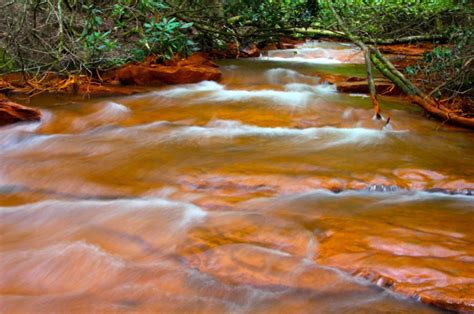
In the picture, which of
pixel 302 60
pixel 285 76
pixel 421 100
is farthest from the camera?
pixel 302 60

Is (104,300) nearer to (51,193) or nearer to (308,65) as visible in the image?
(51,193)

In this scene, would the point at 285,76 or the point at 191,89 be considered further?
the point at 285,76

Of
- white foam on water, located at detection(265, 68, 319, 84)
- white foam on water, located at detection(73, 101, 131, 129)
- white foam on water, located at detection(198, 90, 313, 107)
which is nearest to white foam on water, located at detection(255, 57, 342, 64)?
white foam on water, located at detection(265, 68, 319, 84)

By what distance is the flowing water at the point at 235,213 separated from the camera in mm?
2049

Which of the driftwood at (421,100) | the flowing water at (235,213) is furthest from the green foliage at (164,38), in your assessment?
the driftwood at (421,100)

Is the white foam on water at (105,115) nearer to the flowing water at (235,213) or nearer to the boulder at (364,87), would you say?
the flowing water at (235,213)

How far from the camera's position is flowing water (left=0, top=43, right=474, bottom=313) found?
2.05 m

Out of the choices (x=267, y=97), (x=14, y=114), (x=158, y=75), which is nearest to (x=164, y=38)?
(x=158, y=75)

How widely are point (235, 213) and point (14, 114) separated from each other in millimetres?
3287

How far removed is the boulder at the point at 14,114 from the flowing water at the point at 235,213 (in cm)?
12

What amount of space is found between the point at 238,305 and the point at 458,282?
0.94 metres

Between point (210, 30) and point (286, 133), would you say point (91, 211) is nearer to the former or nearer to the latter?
point (286, 133)

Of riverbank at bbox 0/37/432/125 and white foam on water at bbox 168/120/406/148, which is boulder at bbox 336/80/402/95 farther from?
white foam on water at bbox 168/120/406/148

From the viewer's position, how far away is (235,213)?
2.79m
